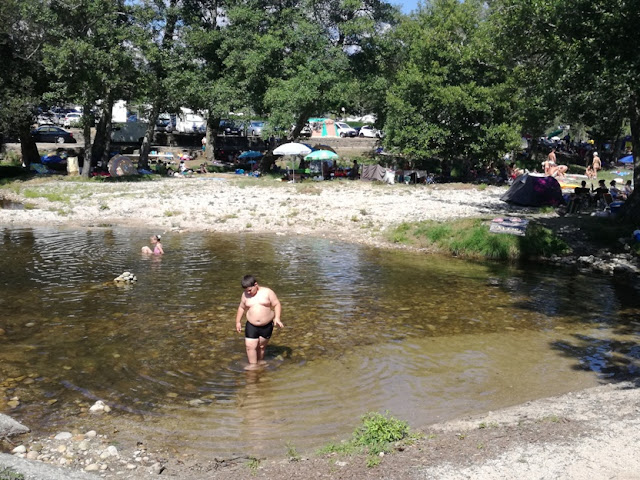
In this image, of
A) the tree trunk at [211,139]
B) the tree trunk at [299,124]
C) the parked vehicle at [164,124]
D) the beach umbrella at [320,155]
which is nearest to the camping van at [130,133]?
the parked vehicle at [164,124]

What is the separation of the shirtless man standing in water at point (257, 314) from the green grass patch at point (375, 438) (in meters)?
3.47

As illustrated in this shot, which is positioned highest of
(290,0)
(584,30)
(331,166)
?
(290,0)

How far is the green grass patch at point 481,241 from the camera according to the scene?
2116cm

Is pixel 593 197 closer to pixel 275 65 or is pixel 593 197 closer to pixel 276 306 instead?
pixel 275 65

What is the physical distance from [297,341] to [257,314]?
196 centimetres

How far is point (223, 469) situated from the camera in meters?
7.27

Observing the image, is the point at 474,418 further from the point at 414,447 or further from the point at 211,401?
the point at 211,401

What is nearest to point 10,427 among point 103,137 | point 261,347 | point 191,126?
point 261,347

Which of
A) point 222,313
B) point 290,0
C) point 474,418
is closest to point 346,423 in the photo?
point 474,418

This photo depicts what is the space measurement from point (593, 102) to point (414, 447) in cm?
1571

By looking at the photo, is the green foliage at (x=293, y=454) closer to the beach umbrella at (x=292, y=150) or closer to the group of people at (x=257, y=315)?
the group of people at (x=257, y=315)

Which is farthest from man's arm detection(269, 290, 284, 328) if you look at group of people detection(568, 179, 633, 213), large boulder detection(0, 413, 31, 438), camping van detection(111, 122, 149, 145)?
camping van detection(111, 122, 149, 145)

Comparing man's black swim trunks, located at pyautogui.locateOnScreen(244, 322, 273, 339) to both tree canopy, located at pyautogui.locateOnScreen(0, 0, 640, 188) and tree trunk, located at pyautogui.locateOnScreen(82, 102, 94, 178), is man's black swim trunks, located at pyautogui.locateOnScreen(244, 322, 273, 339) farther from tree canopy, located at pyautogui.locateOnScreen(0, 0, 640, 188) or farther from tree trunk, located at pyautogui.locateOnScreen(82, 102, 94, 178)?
tree trunk, located at pyautogui.locateOnScreen(82, 102, 94, 178)

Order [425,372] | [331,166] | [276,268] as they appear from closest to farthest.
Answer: [425,372]
[276,268]
[331,166]
